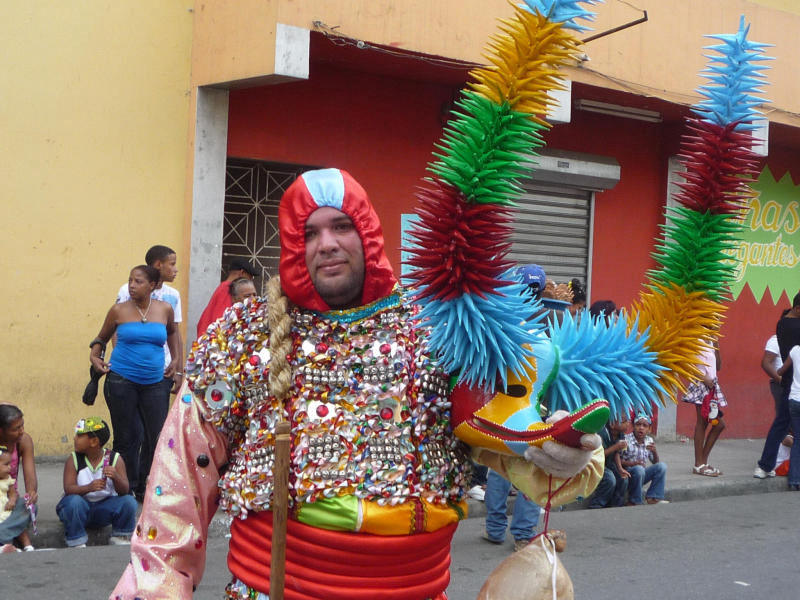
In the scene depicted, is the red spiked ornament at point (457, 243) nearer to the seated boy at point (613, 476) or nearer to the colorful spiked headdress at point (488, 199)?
the colorful spiked headdress at point (488, 199)

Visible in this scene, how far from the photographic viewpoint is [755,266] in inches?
574

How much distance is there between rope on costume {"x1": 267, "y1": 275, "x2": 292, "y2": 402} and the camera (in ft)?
8.43

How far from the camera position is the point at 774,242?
14.8 meters

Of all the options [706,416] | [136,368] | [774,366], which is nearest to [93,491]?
[136,368]

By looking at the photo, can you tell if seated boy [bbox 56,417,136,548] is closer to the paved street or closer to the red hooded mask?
the paved street

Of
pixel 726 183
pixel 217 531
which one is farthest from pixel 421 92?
pixel 726 183

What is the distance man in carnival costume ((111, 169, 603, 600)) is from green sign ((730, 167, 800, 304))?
12.4m

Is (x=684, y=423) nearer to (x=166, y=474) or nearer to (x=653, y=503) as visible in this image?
(x=653, y=503)

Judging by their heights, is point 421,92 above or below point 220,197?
above

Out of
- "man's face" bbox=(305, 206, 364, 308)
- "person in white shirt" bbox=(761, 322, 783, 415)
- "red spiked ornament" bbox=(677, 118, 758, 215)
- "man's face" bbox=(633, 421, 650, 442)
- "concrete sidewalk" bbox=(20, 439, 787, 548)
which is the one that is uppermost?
"red spiked ornament" bbox=(677, 118, 758, 215)

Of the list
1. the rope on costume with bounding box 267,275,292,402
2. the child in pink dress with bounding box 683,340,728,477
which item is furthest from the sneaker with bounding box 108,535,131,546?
the child in pink dress with bounding box 683,340,728,477

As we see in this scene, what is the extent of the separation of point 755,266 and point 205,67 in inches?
325

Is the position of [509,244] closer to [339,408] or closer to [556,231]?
[339,408]

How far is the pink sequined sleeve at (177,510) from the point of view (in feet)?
8.62
